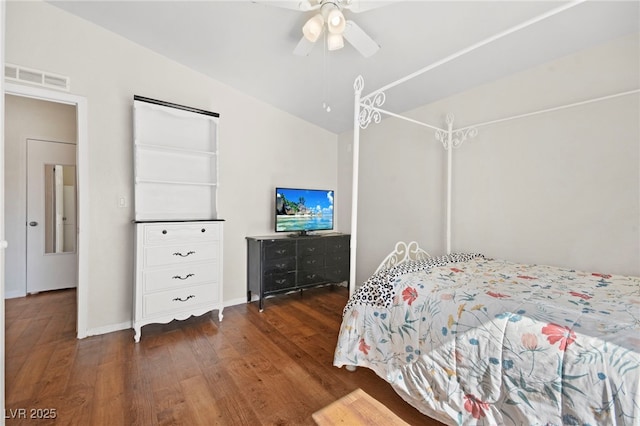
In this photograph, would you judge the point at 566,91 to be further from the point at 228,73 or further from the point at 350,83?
the point at 228,73

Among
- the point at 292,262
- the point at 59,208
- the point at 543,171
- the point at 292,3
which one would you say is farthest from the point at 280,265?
the point at 59,208

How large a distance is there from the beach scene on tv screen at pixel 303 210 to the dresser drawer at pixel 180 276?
0.98 m

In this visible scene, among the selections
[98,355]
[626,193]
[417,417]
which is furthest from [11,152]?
[626,193]

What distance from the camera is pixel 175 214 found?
3.01 meters

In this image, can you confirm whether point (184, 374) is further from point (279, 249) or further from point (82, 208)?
point (82, 208)

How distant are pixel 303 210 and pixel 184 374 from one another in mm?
2256

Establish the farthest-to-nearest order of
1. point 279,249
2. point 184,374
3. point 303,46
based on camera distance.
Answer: point 279,249 < point 303,46 < point 184,374

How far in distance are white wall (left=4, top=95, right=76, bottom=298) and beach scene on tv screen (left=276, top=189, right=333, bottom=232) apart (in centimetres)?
286

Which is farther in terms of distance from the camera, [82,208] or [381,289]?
[82,208]

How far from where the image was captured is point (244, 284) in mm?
3506

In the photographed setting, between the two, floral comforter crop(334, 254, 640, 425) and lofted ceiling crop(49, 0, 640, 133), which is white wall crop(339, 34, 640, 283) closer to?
lofted ceiling crop(49, 0, 640, 133)

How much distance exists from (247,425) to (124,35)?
3.35 meters

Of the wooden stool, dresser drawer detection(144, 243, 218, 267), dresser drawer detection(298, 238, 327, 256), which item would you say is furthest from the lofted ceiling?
the wooden stool

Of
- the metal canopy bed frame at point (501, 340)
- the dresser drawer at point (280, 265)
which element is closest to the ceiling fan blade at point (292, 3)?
the metal canopy bed frame at point (501, 340)
